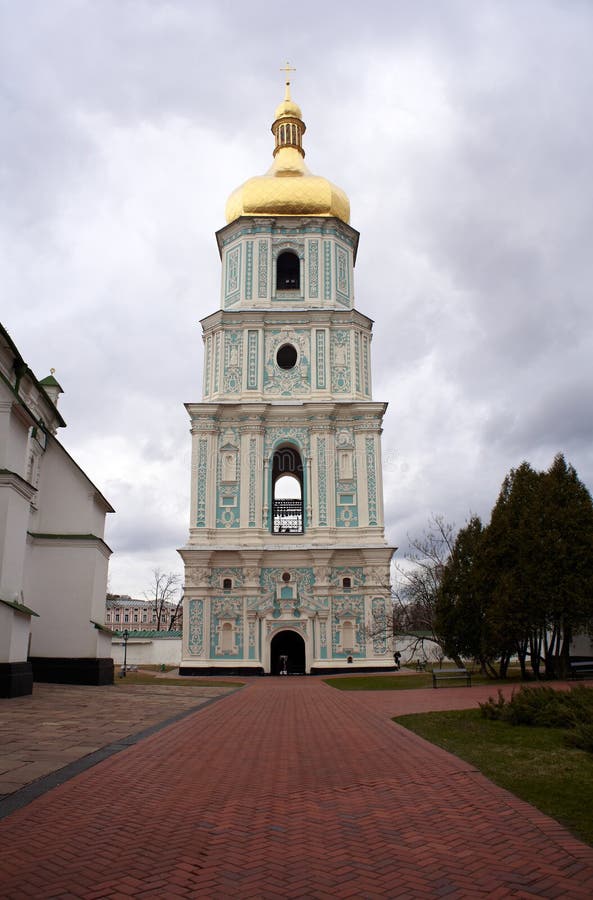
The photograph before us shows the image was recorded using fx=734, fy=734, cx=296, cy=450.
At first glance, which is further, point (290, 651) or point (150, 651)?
point (150, 651)

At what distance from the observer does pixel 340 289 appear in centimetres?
3906

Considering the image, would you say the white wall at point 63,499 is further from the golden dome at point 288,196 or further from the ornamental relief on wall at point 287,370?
Result: the golden dome at point 288,196

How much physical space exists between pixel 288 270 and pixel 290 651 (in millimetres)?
20003

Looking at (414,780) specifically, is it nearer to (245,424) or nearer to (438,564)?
(245,424)

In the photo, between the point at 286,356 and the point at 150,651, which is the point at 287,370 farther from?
the point at 150,651

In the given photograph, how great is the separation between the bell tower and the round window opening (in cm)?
8

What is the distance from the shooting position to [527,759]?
8594 millimetres

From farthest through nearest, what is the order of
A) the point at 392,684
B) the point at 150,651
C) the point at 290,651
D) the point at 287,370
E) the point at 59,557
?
1. the point at 150,651
2. the point at 287,370
3. the point at 290,651
4. the point at 392,684
5. the point at 59,557

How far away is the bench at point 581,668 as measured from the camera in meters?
23.6

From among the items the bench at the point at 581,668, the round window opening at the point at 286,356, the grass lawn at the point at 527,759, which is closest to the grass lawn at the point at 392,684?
the bench at the point at 581,668

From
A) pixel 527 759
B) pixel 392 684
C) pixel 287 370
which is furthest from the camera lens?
pixel 287 370

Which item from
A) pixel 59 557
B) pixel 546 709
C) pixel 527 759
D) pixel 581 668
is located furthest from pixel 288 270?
pixel 527 759

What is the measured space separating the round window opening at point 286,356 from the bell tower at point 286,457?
0.25ft

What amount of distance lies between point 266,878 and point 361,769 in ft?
12.5
